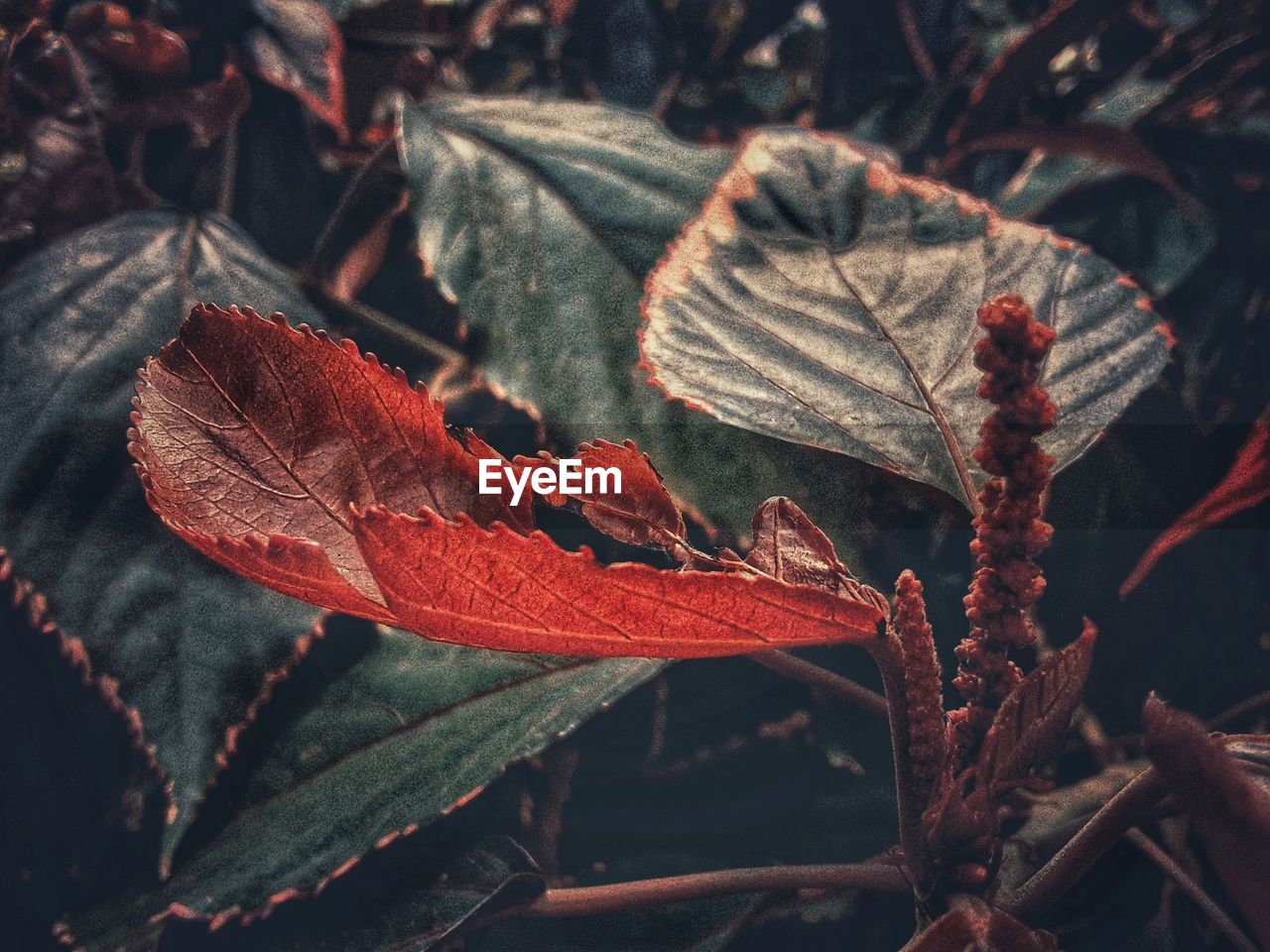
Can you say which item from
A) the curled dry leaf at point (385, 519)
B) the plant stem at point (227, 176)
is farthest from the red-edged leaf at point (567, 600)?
the plant stem at point (227, 176)

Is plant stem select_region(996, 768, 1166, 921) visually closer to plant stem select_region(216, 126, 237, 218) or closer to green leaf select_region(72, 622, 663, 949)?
green leaf select_region(72, 622, 663, 949)

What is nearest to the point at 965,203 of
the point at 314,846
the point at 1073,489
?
the point at 1073,489

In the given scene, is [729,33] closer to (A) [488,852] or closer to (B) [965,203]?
(B) [965,203]

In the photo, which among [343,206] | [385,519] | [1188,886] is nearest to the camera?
[385,519]

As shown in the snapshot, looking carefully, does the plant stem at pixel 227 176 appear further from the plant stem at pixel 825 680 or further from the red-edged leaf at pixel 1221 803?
the red-edged leaf at pixel 1221 803

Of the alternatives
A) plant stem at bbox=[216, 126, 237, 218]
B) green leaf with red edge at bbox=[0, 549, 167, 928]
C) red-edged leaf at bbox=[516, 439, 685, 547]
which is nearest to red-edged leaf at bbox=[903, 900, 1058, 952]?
red-edged leaf at bbox=[516, 439, 685, 547]

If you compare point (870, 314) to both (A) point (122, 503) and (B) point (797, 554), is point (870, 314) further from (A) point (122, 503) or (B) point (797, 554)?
(A) point (122, 503)

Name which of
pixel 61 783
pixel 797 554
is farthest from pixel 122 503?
pixel 797 554
